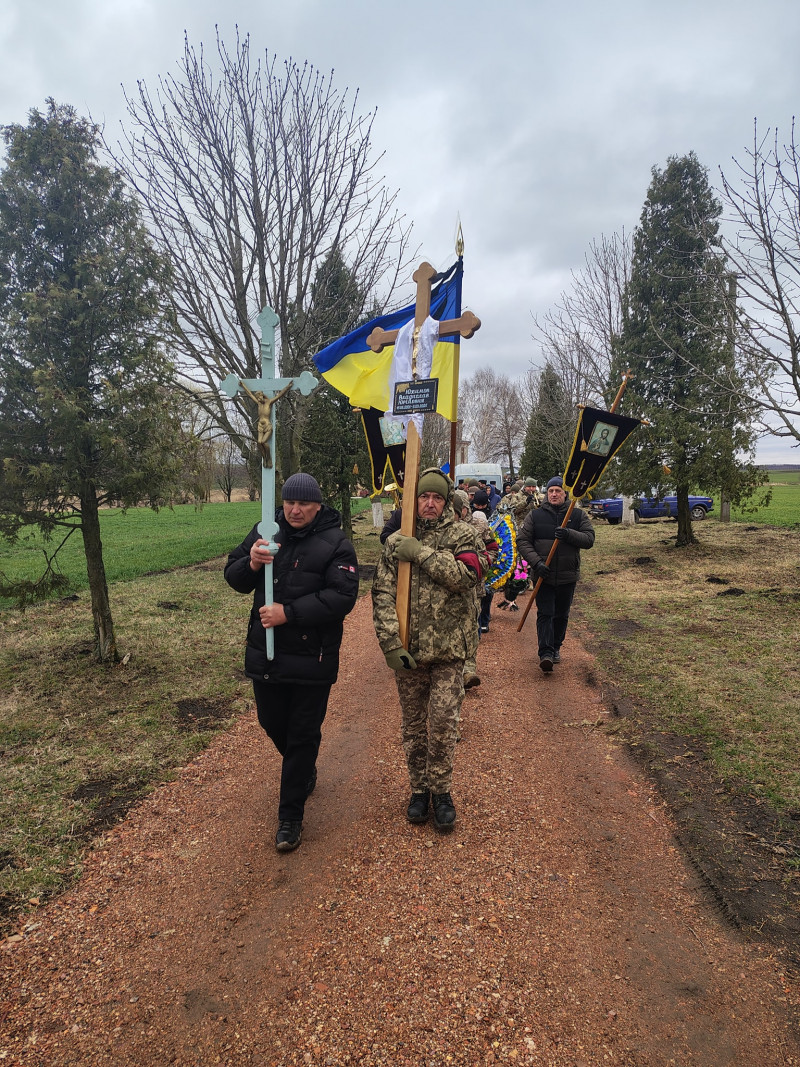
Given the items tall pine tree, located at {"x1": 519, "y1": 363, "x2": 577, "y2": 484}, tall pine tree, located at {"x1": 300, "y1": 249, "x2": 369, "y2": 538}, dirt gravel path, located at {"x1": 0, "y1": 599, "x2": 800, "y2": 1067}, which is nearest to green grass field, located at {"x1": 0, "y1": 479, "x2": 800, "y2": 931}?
dirt gravel path, located at {"x1": 0, "y1": 599, "x2": 800, "y2": 1067}

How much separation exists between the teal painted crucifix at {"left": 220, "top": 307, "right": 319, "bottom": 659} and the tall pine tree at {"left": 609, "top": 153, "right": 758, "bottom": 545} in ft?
45.1

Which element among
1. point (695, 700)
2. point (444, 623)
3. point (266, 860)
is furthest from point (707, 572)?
point (266, 860)

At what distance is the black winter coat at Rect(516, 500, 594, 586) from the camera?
21.8 feet

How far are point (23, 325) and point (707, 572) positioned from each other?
13.5 meters

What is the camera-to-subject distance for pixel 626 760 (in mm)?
4688

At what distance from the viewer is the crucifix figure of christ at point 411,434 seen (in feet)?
12.3

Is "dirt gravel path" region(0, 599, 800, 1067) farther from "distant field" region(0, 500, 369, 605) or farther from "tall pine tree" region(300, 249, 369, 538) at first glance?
"tall pine tree" region(300, 249, 369, 538)

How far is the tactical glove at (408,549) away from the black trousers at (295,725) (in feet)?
3.00

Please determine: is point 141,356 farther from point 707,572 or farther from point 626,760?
point 707,572

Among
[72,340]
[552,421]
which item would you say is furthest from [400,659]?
[552,421]

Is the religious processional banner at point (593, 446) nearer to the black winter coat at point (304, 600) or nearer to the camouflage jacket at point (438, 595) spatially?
the camouflage jacket at point (438, 595)

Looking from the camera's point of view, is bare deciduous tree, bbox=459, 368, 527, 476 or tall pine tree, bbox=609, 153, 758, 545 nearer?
tall pine tree, bbox=609, 153, 758, 545

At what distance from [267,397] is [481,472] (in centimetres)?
2587

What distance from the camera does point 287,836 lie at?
3.56 metres
